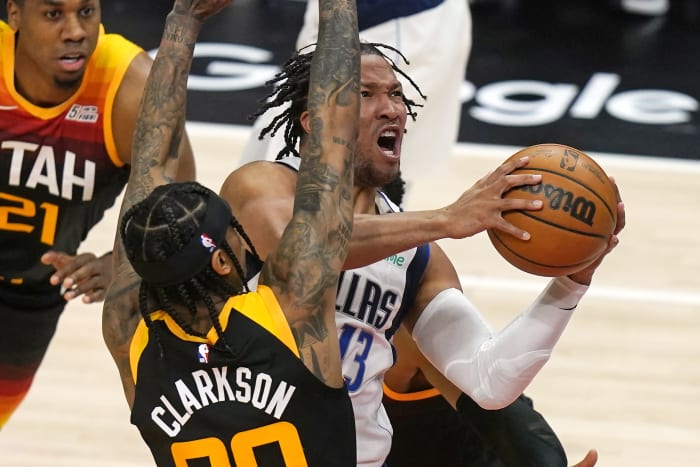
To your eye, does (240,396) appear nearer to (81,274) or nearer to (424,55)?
(81,274)

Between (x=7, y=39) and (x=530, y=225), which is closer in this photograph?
(x=530, y=225)

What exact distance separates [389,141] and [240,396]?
0.92 meters

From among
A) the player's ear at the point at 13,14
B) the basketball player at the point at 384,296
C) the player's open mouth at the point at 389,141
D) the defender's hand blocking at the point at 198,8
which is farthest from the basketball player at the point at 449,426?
the player's ear at the point at 13,14

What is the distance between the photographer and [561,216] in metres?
2.97

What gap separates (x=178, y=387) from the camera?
9.07ft

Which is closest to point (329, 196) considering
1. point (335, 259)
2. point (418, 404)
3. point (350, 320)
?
point (335, 259)

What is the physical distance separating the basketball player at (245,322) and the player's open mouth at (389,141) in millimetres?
477

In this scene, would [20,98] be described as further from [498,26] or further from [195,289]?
[498,26]

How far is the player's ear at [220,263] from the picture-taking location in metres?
2.72

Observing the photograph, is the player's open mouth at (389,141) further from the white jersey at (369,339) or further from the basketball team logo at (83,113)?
the basketball team logo at (83,113)

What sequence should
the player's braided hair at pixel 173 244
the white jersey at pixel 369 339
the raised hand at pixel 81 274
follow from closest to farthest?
1. the player's braided hair at pixel 173 244
2. the white jersey at pixel 369 339
3. the raised hand at pixel 81 274

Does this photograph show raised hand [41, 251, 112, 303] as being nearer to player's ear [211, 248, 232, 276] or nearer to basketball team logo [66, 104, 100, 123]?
basketball team logo [66, 104, 100, 123]

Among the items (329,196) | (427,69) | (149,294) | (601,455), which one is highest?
(329,196)

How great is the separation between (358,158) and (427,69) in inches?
88.1
